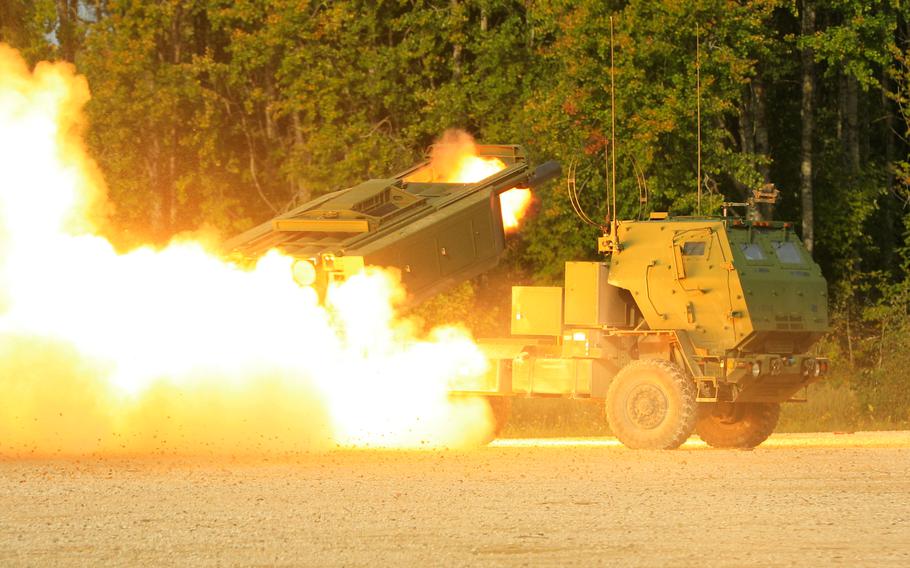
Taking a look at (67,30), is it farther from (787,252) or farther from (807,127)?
(787,252)

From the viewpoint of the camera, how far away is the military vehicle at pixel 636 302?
88.3 feet

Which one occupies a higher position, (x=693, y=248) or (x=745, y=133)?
(x=745, y=133)

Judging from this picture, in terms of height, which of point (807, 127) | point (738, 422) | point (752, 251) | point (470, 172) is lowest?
point (738, 422)

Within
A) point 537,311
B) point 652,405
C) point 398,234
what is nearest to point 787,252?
point 652,405

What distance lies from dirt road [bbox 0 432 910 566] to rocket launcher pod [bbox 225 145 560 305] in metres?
2.96

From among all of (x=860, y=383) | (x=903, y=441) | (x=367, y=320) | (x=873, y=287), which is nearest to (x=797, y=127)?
(x=873, y=287)

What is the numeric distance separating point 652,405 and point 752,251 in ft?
9.80

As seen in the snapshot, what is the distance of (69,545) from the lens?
54.0ft

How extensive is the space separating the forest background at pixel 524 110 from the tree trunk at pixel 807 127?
0.25ft

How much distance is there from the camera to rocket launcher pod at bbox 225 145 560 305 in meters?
26.9

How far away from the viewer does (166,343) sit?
1091 inches

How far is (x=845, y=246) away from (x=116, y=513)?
30.9 metres

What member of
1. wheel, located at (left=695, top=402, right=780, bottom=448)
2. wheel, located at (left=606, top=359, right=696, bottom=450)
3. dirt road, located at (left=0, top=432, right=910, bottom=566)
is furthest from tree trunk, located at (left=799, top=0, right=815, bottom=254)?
dirt road, located at (left=0, top=432, right=910, bottom=566)

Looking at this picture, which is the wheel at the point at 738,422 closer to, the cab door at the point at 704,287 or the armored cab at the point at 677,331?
the armored cab at the point at 677,331
